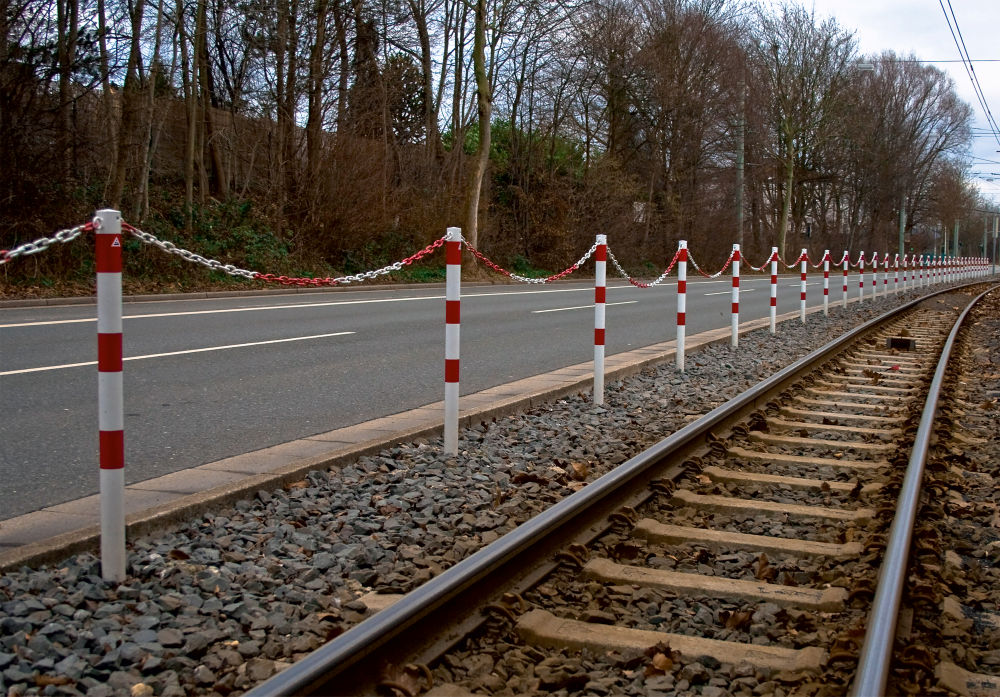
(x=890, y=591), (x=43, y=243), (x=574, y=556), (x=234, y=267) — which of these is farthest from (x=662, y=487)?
(x=234, y=267)

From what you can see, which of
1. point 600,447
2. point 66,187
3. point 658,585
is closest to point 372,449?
point 600,447

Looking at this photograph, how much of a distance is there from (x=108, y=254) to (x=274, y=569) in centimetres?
142

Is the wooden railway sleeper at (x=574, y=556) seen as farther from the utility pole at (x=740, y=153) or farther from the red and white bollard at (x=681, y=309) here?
the utility pole at (x=740, y=153)

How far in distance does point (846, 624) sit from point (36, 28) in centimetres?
2106

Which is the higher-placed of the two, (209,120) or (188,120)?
(209,120)

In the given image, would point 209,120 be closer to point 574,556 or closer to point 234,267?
point 234,267

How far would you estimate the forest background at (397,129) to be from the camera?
69.9ft

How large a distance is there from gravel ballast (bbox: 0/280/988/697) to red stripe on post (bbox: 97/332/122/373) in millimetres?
755

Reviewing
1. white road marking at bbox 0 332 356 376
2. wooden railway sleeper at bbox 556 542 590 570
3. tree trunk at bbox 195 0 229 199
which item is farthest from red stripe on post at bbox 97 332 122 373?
tree trunk at bbox 195 0 229 199

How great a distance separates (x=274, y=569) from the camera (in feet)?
13.8

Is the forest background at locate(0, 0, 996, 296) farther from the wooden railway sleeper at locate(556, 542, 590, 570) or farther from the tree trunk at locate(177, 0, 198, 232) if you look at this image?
the wooden railway sleeper at locate(556, 542, 590, 570)

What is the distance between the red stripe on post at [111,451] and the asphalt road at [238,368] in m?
1.04

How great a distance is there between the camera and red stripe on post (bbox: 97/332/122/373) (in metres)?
4.11

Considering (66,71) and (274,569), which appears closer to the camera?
(274,569)
